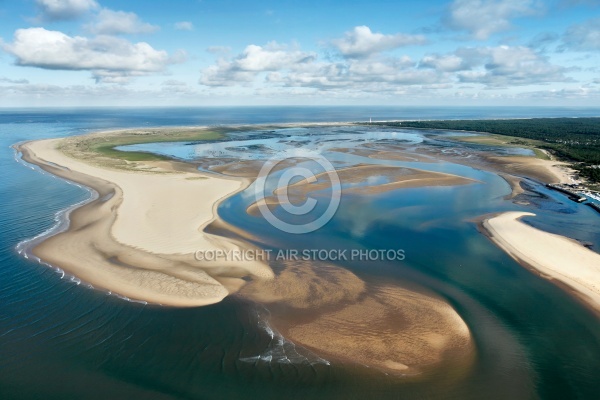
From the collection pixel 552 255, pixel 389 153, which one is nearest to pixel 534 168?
pixel 389 153

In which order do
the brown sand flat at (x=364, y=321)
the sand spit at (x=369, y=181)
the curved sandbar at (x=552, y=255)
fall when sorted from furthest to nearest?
the sand spit at (x=369, y=181) → the curved sandbar at (x=552, y=255) → the brown sand flat at (x=364, y=321)

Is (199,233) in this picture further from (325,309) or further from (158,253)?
(325,309)

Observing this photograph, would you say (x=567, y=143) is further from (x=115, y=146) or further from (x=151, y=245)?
(x=115, y=146)

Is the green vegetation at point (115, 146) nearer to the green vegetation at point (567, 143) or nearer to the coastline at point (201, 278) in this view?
the coastline at point (201, 278)

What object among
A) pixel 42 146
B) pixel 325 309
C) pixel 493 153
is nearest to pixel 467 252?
pixel 325 309

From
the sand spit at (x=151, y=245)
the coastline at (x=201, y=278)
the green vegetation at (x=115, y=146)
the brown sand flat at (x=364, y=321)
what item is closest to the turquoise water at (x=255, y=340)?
the brown sand flat at (x=364, y=321)

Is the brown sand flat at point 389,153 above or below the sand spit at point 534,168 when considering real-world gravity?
above
